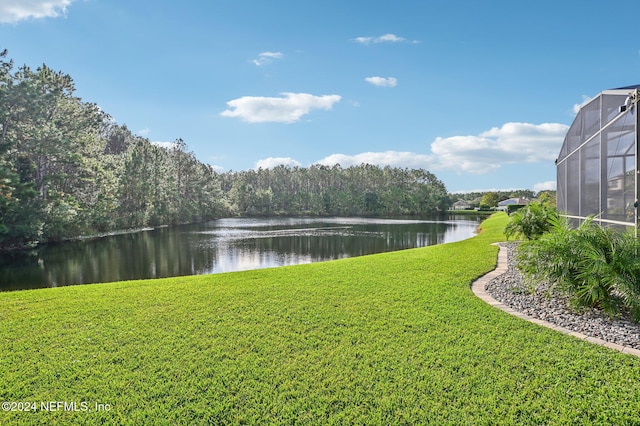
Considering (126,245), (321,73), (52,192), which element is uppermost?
(321,73)

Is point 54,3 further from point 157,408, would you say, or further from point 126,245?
point 126,245

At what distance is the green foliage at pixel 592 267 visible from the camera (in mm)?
4352

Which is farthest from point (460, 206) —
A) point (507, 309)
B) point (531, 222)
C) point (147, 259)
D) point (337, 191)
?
point (507, 309)

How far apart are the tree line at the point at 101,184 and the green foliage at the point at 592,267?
64.5 ft

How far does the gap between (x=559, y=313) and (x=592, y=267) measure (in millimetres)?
735

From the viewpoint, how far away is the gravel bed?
3912 millimetres

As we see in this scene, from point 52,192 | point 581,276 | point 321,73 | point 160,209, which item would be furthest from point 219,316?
point 160,209

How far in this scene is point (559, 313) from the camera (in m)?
4.66

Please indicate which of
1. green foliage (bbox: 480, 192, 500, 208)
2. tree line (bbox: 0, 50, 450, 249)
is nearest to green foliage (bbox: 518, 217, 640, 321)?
tree line (bbox: 0, 50, 450, 249)

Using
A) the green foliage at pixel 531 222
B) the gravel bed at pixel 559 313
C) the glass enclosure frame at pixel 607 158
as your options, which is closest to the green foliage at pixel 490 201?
the green foliage at pixel 531 222

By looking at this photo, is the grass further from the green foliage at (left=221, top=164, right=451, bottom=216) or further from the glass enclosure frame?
the green foliage at (left=221, top=164, right=451, bottom=216)

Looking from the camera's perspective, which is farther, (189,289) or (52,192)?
(52,192)

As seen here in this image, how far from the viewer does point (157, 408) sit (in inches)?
106

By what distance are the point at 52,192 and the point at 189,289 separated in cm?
1974
